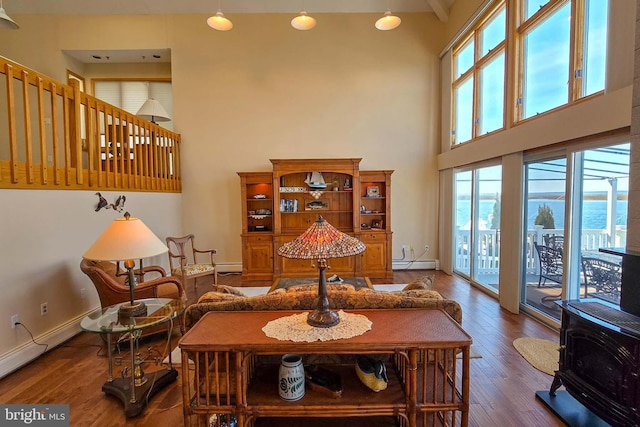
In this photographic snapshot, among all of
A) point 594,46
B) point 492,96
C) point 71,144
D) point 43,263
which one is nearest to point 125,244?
point 43,263

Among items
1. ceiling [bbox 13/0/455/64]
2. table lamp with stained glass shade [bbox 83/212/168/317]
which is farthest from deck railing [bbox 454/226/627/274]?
ceiling [bbox 13/0/455/64]

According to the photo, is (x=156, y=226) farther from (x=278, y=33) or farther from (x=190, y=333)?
(x=278, y=33)

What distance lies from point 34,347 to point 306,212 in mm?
Answer: 4002

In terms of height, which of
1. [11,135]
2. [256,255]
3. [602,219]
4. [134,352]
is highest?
[11,135]

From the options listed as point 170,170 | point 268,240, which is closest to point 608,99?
point 268,240

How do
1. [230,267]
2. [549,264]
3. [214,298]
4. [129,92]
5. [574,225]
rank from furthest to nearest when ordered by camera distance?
1. [129,92]
2. [230,267]
3. [549,264]
4. [574,225]
5. [214,298]

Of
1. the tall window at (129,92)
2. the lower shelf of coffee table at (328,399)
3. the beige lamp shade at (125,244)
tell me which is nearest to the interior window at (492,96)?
the lower shelf of coffee table at (328,399)

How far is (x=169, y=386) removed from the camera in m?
2.37

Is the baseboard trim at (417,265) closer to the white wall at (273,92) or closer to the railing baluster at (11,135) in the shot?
the white wall at (273,92)

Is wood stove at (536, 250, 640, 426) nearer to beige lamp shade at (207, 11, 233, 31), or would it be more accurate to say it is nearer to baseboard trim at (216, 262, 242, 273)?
baseboard trim at (216, 262, 242, 273)

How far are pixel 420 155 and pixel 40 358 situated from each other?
6.22 metres

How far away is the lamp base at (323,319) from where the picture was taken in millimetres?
1730

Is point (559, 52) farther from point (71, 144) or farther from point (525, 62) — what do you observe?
point (71, 144)

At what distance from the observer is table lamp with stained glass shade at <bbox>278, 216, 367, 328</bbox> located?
159 centimetres
